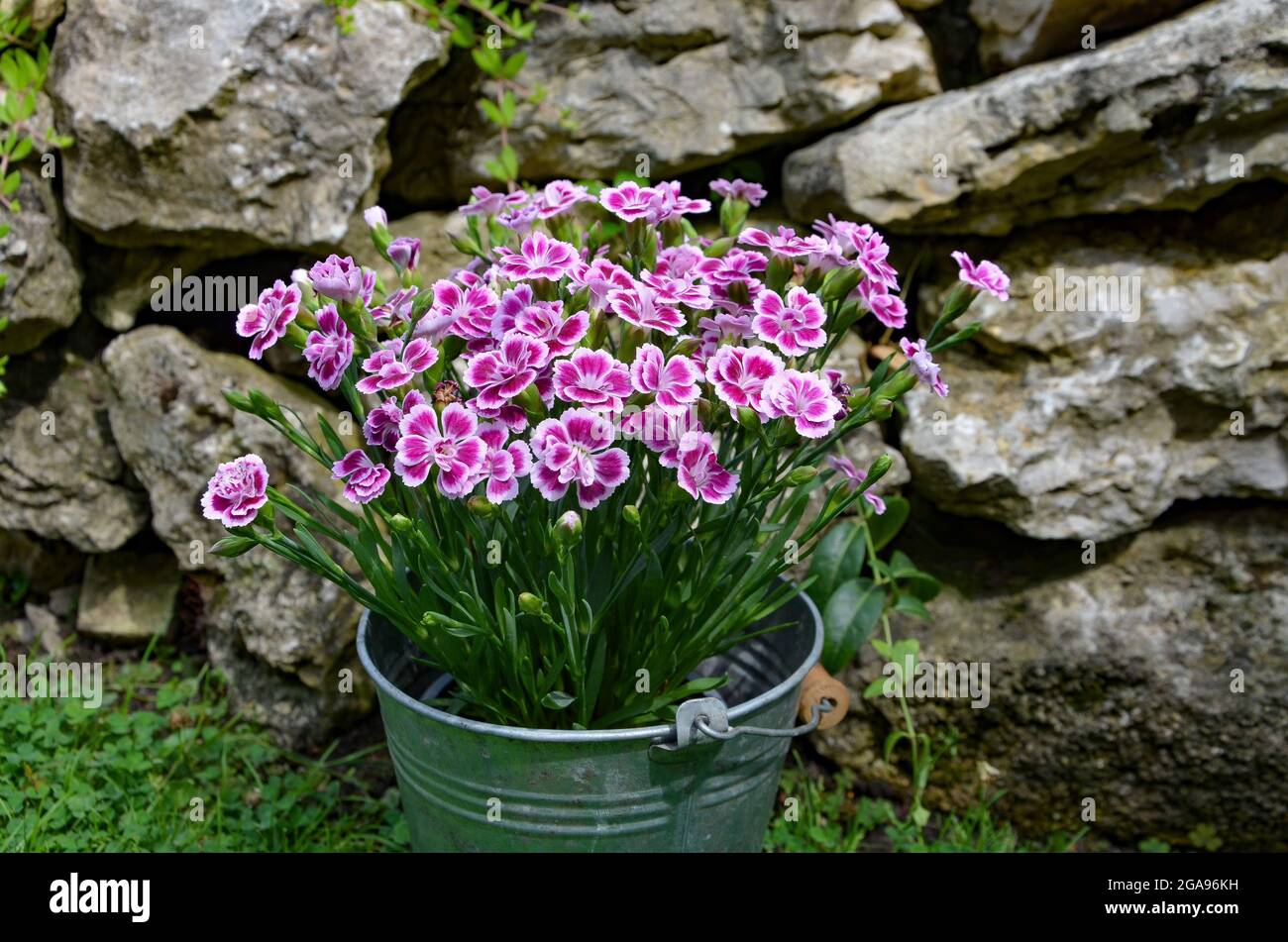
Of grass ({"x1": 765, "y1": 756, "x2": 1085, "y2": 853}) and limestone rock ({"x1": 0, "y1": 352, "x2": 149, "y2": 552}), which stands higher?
limestone rock ({"x1": 0, "y1": 352, "x2": 149, "y2": 552})

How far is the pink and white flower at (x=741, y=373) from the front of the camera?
128cm

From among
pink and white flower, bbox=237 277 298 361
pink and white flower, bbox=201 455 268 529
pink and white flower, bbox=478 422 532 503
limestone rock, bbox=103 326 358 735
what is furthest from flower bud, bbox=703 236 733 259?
limestone rock, bbox=103 326 358 735

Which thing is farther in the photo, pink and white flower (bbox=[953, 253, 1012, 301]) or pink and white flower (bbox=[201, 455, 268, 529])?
pink and white flower (bbox=[953, 253, 1012, 301])

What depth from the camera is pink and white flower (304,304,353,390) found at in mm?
1316

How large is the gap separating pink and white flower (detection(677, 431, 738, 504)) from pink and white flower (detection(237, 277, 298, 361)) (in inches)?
19.0

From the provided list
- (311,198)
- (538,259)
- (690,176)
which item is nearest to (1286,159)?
(690,176)

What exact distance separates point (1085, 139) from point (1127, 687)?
3.15 feet

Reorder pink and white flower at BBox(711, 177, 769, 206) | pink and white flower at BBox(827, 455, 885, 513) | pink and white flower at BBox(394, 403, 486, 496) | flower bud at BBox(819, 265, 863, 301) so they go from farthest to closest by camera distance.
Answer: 1. pink and white flower at BBox(711, 177, 769, 206)
2. pink and white flower at BBox(827, 455, 885, 513)
3. flower bud at BBox(819, 265, 863, 301)
4. pink and white flower at BBox(394, 403, 486, 496)

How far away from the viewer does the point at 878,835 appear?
207 cm

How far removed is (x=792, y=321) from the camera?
1365 millimetres

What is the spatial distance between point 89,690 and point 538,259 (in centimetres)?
141

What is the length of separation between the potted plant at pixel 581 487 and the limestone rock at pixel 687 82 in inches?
26.6

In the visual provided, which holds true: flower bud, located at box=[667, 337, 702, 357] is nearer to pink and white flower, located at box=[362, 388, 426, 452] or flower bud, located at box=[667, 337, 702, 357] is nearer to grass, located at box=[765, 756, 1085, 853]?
pink and white flower, located at box=[362, 388, 426, 452]

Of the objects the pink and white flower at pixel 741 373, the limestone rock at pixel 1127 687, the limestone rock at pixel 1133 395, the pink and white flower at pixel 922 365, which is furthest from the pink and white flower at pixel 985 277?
the limestone rock at pixel 1127 687
